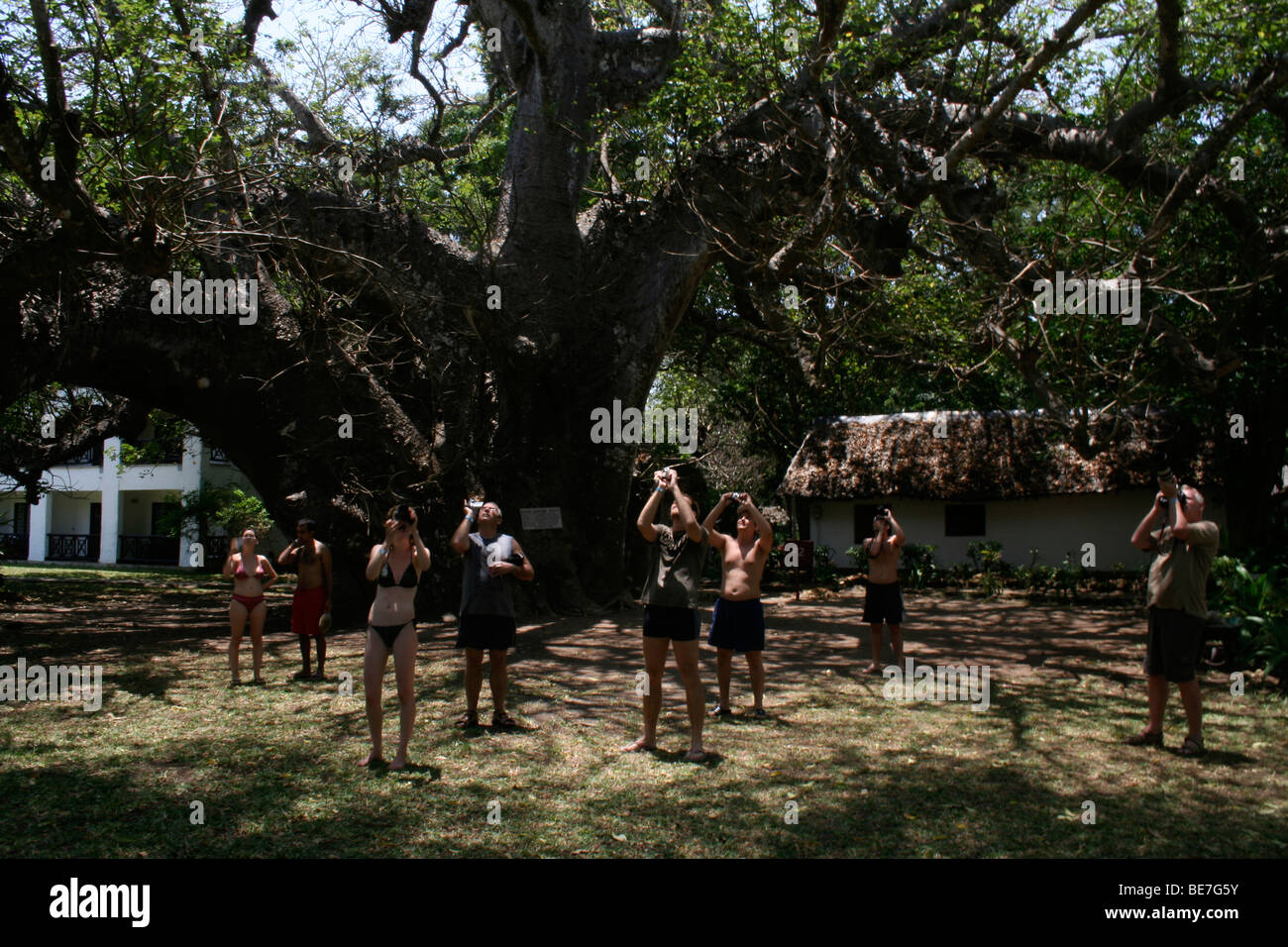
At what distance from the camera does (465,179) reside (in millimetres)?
18047

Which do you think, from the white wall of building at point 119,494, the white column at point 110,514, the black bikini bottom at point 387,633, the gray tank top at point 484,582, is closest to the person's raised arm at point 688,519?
the gray tank top at point 484,582

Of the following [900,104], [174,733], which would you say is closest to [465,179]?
[900,104]

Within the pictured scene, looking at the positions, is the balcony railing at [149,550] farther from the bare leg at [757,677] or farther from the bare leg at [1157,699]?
the bare leg at [1157,699]

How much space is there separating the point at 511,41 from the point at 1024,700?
12031mm

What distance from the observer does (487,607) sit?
23.6 feet

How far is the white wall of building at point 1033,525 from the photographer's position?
66.1 feet

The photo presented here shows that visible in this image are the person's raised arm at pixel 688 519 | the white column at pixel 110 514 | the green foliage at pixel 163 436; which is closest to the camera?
the person's raised arm at pixel 688 519

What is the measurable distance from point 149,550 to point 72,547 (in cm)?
429

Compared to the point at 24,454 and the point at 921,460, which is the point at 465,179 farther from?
the point at 921,460

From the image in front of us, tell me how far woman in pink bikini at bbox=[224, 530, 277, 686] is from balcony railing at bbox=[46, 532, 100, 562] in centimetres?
3035

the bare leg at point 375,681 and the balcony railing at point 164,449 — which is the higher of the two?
the balcony railing at point 164,449

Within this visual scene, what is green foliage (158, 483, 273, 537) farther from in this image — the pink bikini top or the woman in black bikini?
the woman in black bikini

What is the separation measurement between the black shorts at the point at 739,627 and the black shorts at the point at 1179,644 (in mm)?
2769

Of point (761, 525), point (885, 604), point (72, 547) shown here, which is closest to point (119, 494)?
point (72, 547)
